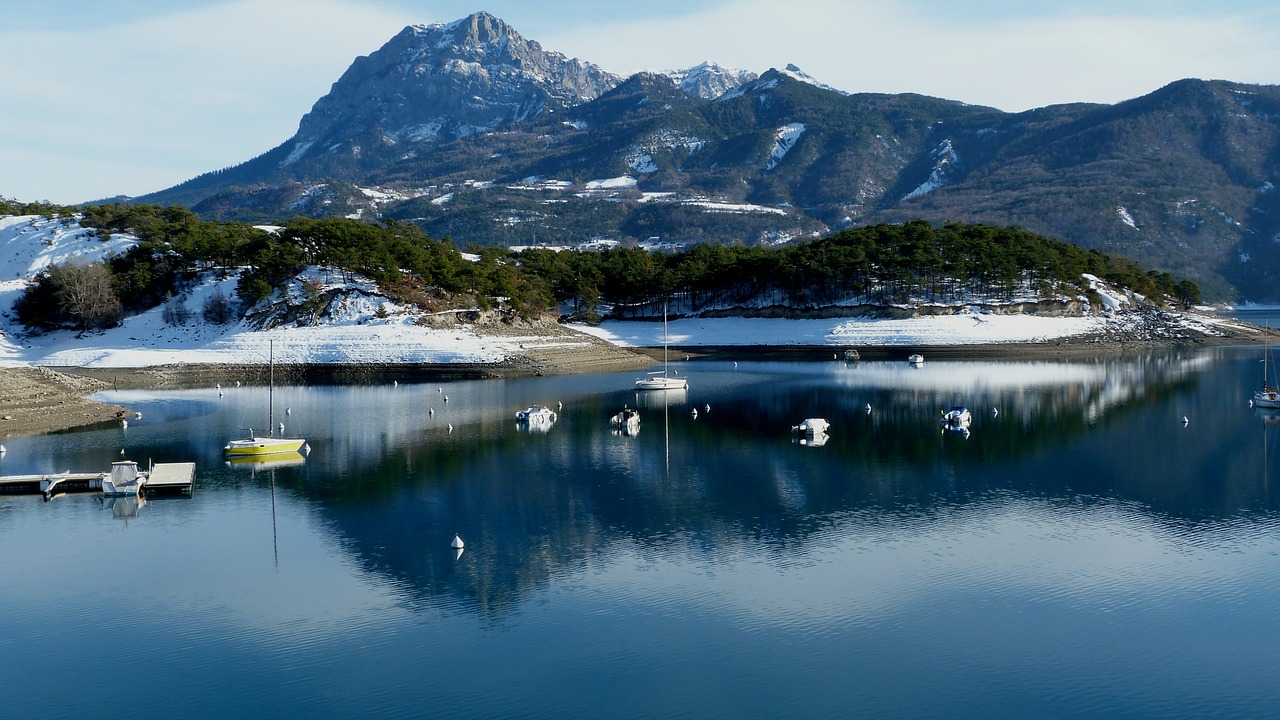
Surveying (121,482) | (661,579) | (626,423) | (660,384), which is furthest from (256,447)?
(660,384)

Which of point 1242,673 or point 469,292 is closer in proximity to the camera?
point 1242,673

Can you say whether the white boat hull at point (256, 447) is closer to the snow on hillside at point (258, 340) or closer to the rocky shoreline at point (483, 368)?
the rocky shoreline at point (483, 368)

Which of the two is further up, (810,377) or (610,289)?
(610,289)

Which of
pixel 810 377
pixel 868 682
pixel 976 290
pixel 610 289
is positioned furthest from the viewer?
pixel 610 289

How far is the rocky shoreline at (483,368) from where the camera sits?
57.4 meters

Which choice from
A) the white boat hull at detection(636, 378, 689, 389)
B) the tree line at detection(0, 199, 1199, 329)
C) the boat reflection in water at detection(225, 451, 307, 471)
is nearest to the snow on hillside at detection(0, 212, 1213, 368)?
the tree line at detection(0, 199, 1199, 329)

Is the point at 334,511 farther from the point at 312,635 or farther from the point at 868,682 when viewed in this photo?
the point at 868,682

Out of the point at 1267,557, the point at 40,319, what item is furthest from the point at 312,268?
the point at 1267,557

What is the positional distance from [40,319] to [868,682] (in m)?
101

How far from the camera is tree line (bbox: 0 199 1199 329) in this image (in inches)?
3856

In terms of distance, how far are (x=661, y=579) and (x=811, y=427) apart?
85.6 feet

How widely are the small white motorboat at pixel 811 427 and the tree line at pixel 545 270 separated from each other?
54.1 m

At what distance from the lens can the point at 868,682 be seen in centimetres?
1945

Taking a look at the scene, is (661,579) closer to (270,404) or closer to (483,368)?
(270,404)
